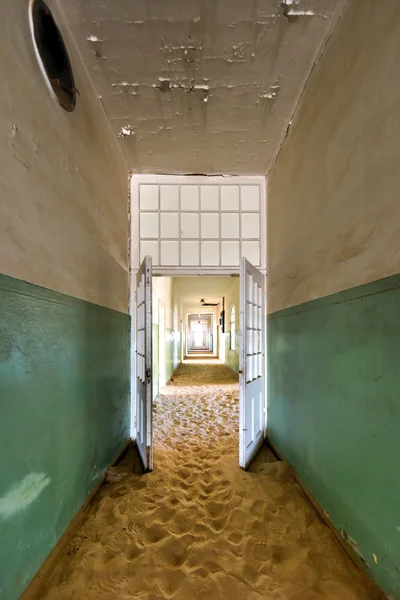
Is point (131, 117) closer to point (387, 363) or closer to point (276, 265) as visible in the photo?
point (276, 265)

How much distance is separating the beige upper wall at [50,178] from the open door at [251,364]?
1167 mm

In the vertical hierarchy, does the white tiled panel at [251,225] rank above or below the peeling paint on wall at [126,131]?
below

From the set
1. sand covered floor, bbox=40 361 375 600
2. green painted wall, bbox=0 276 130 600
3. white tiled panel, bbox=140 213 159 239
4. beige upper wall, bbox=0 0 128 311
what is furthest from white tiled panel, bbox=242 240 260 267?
sand covered floor, bbox=40 361 375 600

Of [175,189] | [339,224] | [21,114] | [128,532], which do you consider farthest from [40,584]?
[175,189]

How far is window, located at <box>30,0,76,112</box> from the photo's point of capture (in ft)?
4.61

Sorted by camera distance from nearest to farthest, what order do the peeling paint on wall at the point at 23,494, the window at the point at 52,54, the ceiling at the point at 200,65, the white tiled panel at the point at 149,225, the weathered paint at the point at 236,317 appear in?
the peeling paint on wall at the point at 23,494 → the window at the point at 52,54 → the ceiling at the point at 200,65 → the white tiled panel at the point at 149,225 → the weathered paint at the point at 236,317

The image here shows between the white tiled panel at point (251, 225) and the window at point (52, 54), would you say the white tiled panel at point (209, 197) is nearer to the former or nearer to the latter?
the white tiled panel at point (251, 225)

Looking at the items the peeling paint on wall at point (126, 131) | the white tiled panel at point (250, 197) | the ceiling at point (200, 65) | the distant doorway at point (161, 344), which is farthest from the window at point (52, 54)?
the distant doorway at point (161, 344)

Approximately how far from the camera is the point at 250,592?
1.40 metres

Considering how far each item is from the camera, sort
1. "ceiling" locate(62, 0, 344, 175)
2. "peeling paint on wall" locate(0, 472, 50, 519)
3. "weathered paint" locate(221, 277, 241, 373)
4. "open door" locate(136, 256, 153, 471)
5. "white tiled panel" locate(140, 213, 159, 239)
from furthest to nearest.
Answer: "weathered paint" locate(221, 277, 241, 373), "white tiled panel" locate(140, 213, 159, 239), "open door" locate(136, 256, 153, 471), "ceiling" locate(62, 0, 344, 175), "peeling paint on wall" locate(0, 472, 50, 519)

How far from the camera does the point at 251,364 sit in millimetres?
2811

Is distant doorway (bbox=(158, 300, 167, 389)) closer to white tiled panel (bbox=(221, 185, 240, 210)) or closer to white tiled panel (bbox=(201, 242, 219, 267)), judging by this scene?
white tiled panel (bbox=(201, 242, 219, 267))

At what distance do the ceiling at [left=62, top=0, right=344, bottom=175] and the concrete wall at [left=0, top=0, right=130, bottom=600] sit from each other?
0.71ft

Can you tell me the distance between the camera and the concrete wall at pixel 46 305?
3.93 ft
